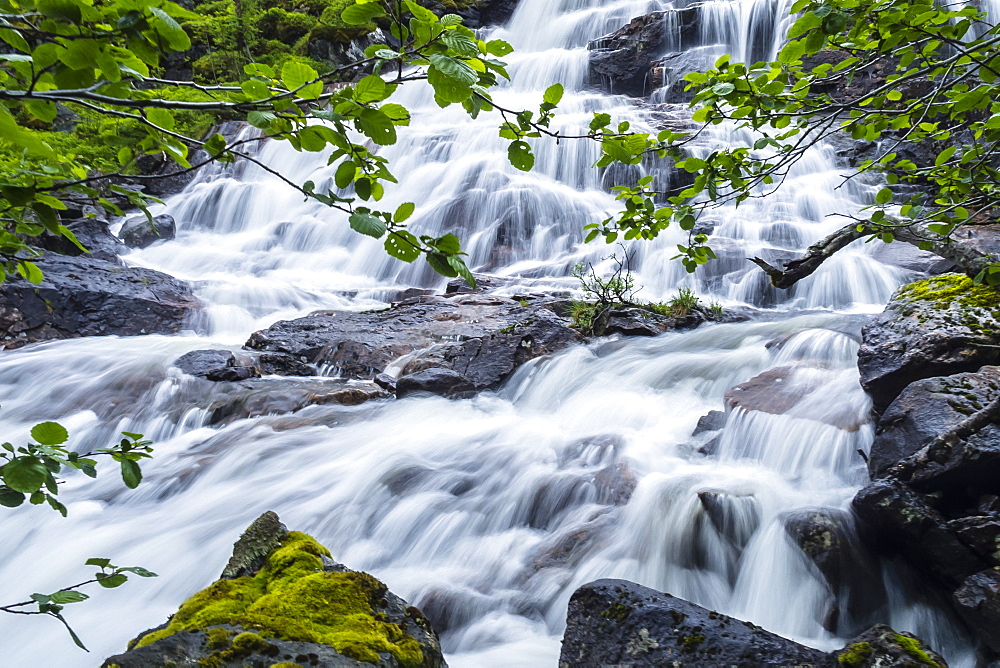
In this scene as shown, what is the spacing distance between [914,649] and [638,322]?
565cm

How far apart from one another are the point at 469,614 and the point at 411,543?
0.87 m

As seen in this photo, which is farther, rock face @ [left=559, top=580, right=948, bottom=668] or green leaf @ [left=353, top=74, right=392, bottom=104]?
rock face @ [left=559, top=580, right=948, bottom=668]

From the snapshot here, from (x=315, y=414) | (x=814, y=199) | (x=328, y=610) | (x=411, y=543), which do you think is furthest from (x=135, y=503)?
(x=814, y=199)

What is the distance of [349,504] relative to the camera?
4.66 metres

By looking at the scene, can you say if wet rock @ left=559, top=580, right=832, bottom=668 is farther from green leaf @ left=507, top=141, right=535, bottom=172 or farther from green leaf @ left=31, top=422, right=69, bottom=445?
green leaf @ left=31, top=422, right=69, bottom=445

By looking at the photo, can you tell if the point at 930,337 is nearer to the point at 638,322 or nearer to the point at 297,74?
the point at 638,322

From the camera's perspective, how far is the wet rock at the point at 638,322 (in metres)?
7.62

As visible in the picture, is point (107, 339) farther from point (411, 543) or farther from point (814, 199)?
point (814, 199)

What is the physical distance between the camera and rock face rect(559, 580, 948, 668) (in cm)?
222

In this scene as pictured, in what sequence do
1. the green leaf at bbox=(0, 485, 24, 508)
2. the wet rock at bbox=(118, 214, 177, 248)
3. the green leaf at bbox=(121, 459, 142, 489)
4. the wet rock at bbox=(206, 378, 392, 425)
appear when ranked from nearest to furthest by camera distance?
the green leaf at bbox=(0, 485, 24, 508) → the green leaf at bbox=(121, 459, 142, 489) → the wet rock at bbox=(206, 378, 392, 425) → the wet rock at bbox=(118, 214, 177, 248)

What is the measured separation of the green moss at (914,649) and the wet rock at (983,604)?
2.06 ft

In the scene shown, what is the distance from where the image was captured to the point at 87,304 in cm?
885

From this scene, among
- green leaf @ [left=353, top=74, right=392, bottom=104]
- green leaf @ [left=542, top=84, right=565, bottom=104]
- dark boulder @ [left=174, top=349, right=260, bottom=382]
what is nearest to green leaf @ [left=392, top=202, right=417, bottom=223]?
green leaf @ [left=353, top=74, right=392, bottom=104]

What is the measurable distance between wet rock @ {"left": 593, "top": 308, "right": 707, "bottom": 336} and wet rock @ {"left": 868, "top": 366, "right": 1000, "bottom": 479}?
13.3 ft
